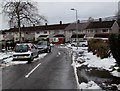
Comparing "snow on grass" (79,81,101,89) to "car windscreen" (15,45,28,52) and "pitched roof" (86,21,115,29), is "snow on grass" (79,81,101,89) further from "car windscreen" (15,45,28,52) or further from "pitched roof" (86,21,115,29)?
"pitched roof" (86,21,115,29)

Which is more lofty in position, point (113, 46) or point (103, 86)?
point (113, 46)

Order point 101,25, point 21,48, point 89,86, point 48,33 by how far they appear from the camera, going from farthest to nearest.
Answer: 1. point 48,33
2. point 101,25
3. point 21,48
4. point 89,86

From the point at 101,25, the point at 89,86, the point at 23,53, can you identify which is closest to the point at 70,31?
the point at 101,25

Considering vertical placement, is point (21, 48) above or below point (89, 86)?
above

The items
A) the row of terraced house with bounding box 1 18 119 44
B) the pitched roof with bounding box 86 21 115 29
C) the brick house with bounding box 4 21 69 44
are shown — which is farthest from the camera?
the brick house with bounding box 4 21 69 44

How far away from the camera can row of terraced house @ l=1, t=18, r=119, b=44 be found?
8740 centimetres

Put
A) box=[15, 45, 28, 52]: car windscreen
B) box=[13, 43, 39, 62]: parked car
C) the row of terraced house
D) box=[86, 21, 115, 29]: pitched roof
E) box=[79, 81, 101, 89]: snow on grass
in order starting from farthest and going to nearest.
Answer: the row of terraced house < box=[86, 21, 115, 29]: pitched roof < box=[15, 45, 28, 52]: car windscreen < box=[13, 43, 39, 62]: parked car < box=[79, 81, 101, 89]: snow on grass

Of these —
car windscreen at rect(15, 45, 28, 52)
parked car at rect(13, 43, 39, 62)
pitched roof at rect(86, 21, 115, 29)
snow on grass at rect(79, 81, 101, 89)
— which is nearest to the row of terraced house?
pitched roof at rect(86, 21, 115, 29)

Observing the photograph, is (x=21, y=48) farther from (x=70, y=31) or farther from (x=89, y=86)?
(x=70, y=31)

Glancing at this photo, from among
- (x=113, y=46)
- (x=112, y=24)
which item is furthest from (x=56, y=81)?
(x=112, y=24)

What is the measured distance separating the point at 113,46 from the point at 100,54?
8.31 metres

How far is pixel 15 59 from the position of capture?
79.1 ft

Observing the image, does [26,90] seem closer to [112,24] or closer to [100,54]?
[100,54]

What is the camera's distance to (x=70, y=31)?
102438 millimetres
